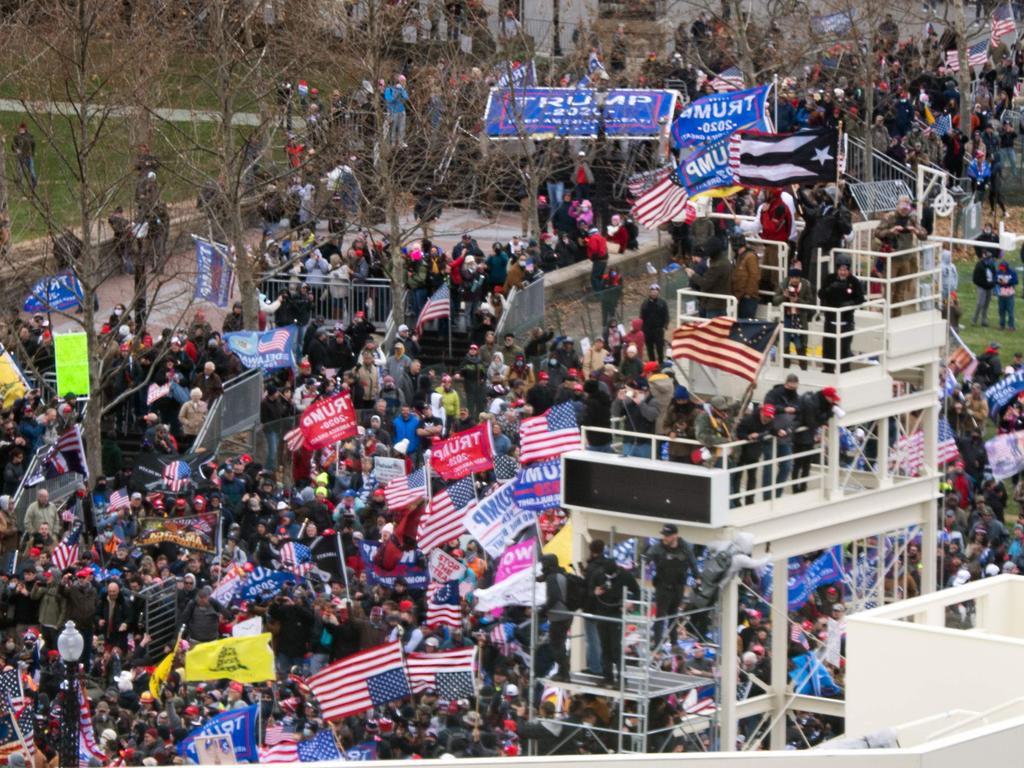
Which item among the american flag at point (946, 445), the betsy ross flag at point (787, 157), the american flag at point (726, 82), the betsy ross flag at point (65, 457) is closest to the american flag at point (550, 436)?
the betsy ross flag at point (787, 157)

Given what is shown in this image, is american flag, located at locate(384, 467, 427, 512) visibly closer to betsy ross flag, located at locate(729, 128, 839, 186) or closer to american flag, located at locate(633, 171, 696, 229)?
american flag, located at locate(633, 171, 696, 229)

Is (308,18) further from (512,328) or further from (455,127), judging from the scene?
(512,328)

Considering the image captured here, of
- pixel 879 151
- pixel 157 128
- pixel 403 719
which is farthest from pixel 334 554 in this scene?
pixel 879 151

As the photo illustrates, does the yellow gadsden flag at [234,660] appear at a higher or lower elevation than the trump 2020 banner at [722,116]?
lower

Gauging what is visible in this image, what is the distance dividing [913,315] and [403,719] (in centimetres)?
928

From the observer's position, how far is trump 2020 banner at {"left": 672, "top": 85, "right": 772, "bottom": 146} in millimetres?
45938

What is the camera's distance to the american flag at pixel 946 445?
39.9 metres

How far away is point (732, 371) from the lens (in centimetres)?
3528

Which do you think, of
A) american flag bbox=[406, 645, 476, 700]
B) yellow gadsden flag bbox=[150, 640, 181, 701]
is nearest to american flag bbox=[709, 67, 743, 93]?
yellow gadsden flag bbox=[150, 640, 181, 701]

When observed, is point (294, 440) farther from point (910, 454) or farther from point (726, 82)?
point (726, 82)

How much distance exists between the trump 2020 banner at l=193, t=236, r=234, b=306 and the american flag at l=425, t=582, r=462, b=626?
45.4 feet

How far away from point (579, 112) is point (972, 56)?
12.5m

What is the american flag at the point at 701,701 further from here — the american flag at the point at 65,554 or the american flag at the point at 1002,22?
the american flag at the point at 1002,22

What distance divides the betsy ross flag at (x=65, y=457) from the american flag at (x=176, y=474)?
1257 mm
